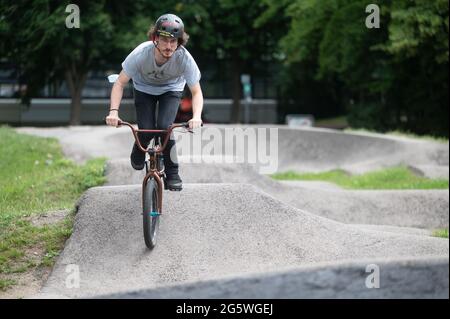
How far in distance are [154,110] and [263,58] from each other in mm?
35584

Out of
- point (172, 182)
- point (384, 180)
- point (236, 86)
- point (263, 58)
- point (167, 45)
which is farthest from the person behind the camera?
point (263, 58)

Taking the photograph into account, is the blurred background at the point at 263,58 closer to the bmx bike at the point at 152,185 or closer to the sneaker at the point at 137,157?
the sneaker at the point at 137,157

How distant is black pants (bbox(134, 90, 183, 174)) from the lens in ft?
26.1

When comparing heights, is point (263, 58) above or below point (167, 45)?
above

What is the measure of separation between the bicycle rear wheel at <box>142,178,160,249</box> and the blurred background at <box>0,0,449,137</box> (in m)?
4.19

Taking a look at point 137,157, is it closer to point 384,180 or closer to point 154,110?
point 154,110

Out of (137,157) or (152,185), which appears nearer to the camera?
(152,185)

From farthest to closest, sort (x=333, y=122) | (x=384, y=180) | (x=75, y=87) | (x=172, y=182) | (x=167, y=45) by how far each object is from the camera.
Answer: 1. (x=333, y=122)
2. (x=75, y=87)
3. (x=384, y=180)
4. (x=172, y=182)
5. (x=167, y=45)

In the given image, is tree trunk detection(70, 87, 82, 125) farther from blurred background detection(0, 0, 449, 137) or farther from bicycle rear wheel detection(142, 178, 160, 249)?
bicycle rear wheel detection(142, 178, 160, 249)

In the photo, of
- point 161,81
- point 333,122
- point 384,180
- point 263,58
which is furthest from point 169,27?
point 333,122

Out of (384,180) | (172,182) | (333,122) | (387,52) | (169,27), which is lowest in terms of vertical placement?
(333,122)

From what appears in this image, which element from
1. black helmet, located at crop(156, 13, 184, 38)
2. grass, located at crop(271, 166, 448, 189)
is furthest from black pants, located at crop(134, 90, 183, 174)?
grass, located at crop(271, 166, 448, 189)

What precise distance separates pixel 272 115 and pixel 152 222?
129 feet

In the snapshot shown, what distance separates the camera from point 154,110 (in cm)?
809
